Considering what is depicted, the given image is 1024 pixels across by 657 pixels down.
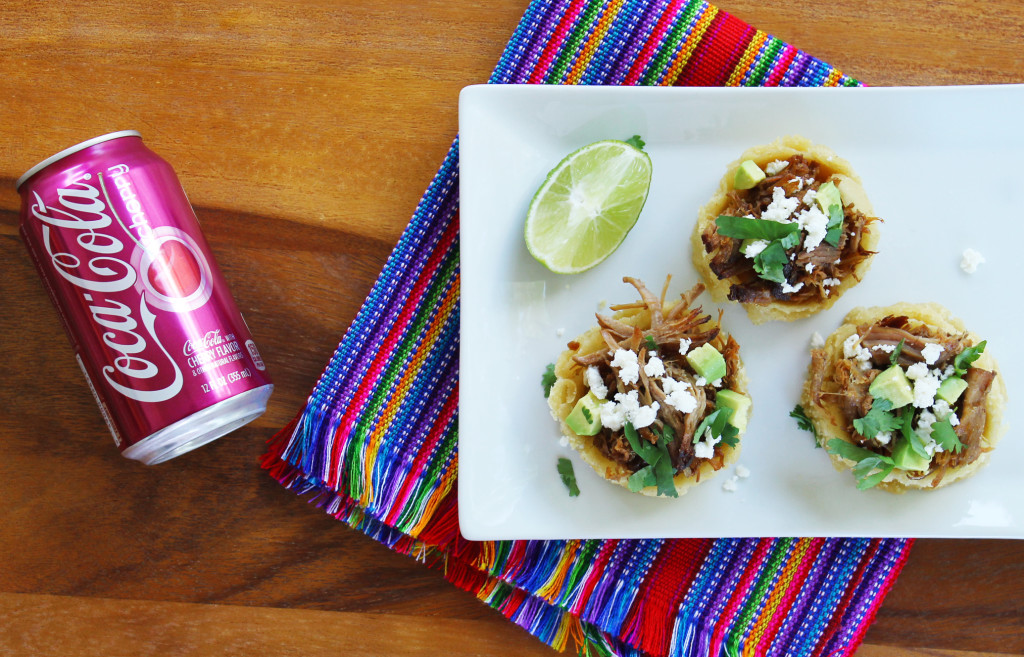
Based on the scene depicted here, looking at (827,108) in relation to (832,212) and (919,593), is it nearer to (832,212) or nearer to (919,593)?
(832,212)

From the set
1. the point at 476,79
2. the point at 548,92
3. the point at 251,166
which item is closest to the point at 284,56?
the point at 251,166

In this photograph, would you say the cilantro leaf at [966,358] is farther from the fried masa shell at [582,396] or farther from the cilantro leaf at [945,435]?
the fried masa shell at [582,396]

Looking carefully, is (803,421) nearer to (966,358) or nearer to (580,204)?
(966,358)

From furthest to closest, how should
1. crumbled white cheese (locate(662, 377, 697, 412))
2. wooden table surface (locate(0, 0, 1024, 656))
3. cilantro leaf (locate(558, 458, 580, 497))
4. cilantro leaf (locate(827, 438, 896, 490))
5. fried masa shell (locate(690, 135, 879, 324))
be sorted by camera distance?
1. wooden table surface (locate(0, 0, 1024, 656))
2. cilantro leaf (locate(558, 458, 580, 497))
3. fried masa shell (locate(690, 135, 879, 324))
4. cilantro leaf (locate(827, 438, 896, 490))
5. crumbled white cheese (locate(662, 377, 697, 412))

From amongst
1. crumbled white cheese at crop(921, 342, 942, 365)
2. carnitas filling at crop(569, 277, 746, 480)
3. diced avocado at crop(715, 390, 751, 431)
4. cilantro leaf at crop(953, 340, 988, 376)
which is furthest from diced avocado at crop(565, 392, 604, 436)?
cilantro leaf at crop(953, 340, 988, 376)

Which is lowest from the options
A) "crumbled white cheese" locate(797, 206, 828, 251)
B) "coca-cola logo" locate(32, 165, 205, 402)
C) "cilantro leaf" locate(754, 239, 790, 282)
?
"coca-cola logo" locate(32, 165, 205, 402)

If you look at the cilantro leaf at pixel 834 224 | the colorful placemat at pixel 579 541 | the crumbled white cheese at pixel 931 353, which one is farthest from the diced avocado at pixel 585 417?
the crumbled white cheese at pixel 931 353

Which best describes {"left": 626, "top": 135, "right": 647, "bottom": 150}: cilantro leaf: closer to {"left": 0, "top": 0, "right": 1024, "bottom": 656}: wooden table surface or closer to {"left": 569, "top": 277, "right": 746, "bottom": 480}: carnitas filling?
{"left": 569, "top": 277, "right": 746, "bottom": 480}: carnitas filling

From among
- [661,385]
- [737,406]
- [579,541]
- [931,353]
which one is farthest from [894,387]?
[579,541]
